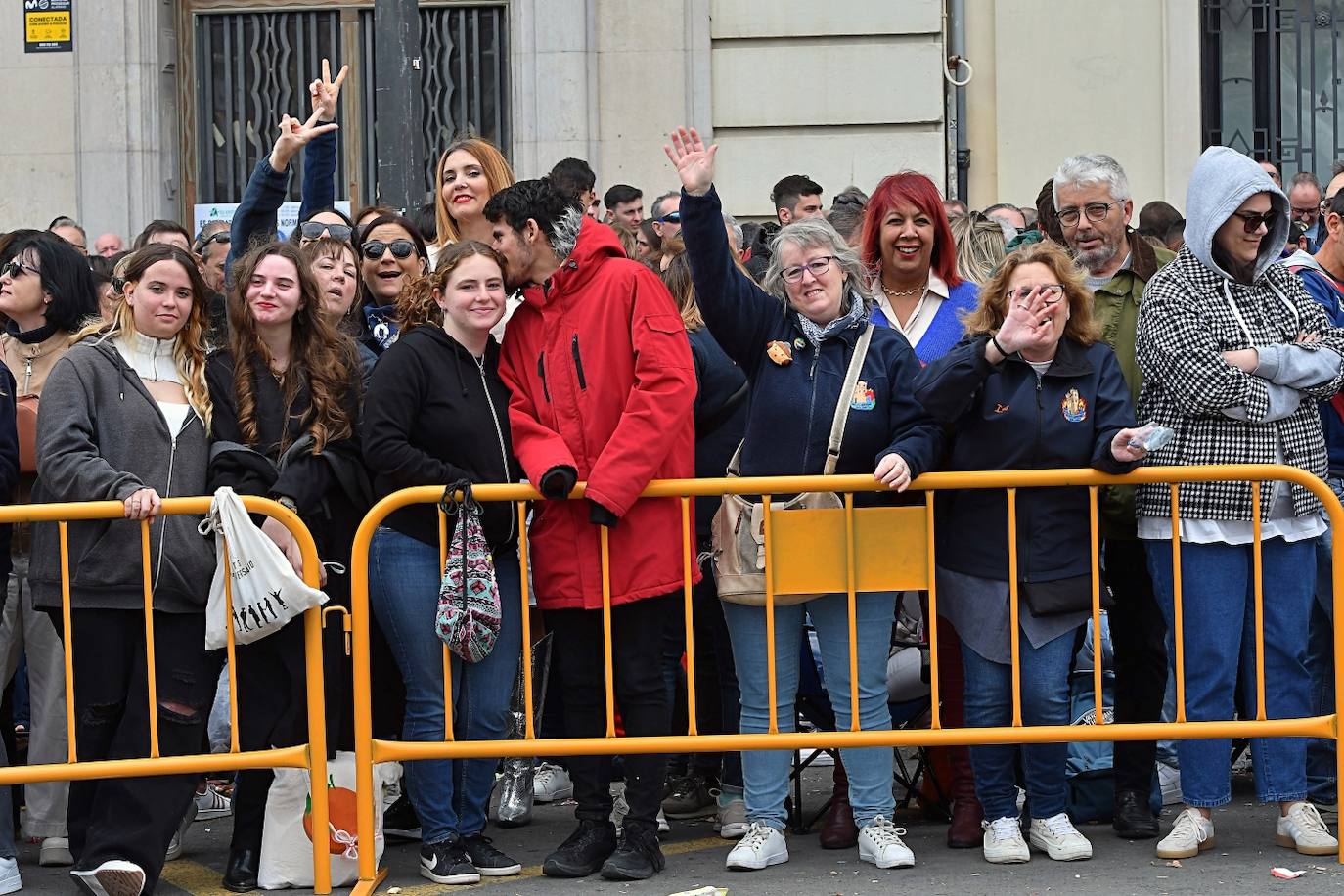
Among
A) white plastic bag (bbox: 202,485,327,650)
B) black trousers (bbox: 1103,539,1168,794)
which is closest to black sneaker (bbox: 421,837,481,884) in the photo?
white plastic bag (bbox: 202,485,327,650)

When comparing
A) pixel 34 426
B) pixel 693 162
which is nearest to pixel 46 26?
pixel 34 426

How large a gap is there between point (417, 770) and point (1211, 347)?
2.92 m

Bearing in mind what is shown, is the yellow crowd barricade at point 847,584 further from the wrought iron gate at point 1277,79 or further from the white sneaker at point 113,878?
the wrought iron gate at point 1277,79

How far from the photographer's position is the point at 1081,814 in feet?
22.6

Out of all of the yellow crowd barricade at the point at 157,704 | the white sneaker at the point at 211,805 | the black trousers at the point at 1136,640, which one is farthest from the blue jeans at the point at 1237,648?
the white sneaker at the point at 211,805

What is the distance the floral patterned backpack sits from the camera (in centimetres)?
610

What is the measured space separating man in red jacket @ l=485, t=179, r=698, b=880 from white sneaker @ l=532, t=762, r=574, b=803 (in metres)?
1.18

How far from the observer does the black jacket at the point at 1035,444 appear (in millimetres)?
6266

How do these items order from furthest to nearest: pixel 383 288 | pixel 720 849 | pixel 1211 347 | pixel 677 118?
1. pixel 677 118
2. pixel 383 288
3. pixel 720 849
4. pixel 1211 347

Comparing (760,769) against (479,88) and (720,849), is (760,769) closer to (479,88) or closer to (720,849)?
(720,849)

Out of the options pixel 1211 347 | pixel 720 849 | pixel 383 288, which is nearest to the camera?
pixel 1211 347

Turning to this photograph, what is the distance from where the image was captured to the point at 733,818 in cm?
689

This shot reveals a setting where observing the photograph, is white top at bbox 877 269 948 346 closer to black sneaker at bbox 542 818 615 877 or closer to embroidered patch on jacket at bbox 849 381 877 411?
embroidered patch on jacket at bbox 849 381 877 411

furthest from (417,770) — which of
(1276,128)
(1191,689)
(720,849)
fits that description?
(1276,128)
